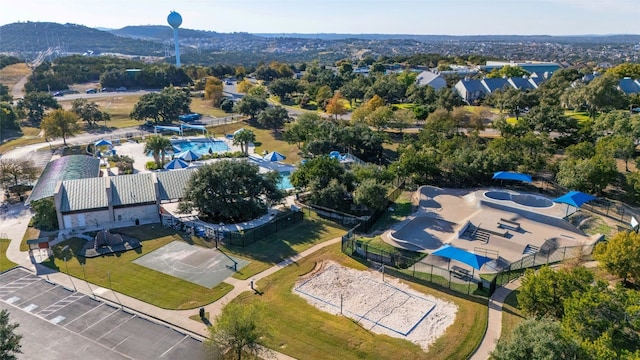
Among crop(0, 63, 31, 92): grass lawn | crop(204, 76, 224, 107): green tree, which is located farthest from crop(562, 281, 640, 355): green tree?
crop(0, 63, 31, 92): grass lawn

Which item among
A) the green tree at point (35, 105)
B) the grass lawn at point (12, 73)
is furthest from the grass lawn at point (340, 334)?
the grass lawn at point (12, 73)

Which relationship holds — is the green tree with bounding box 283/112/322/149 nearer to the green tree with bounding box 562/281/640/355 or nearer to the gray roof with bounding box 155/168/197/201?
the gray roof with bounding box 155/168/197/201

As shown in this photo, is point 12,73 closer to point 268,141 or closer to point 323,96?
point 323,96

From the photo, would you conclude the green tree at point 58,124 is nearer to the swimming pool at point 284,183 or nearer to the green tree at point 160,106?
the green tree at point 160,106

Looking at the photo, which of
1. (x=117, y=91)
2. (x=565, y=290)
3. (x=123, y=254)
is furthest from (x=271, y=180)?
(x=117, y=91)

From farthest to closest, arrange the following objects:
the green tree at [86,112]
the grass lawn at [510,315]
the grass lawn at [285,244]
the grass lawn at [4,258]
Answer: the green tree at [86,112]
the grass lawn at [285,244]
the grass lawn at [4,258]
the grass lawn at [510,315]

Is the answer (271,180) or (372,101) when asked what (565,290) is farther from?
(372,101)
